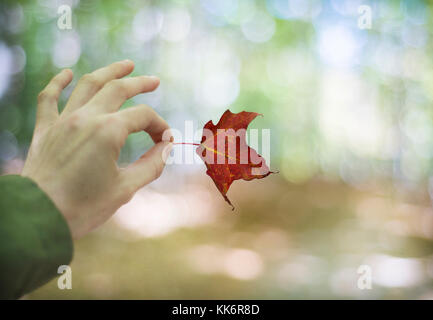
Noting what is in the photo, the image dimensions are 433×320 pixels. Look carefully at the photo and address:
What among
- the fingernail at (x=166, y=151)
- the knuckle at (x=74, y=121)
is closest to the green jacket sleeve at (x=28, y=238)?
the knuckle at (x=74, y=121)

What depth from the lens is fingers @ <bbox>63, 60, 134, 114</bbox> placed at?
0.72m

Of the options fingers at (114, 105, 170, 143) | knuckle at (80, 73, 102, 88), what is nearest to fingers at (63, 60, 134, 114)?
knuckle at (80, 73, 102, 88)

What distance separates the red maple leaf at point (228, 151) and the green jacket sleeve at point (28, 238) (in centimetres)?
33

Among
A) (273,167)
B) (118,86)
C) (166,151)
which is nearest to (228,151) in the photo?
(166,151)

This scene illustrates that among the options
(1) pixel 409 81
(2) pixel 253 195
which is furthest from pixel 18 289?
(1) pixel 409 81

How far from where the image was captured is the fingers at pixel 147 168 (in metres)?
0.67

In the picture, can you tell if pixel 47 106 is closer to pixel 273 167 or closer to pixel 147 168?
pixel 147 168

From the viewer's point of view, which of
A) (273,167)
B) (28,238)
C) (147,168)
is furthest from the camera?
(273,167)

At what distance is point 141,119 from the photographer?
2.13 ft

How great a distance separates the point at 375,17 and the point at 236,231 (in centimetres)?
279

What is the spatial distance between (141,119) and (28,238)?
284 mm

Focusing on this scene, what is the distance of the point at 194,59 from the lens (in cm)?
342

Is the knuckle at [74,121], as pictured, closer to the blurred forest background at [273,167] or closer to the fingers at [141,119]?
the fingers at [141,119]

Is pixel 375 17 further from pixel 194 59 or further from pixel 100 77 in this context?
pixel 100 77
